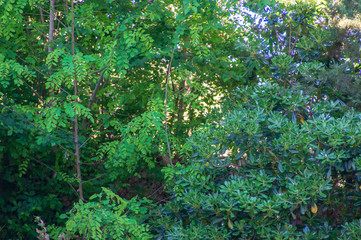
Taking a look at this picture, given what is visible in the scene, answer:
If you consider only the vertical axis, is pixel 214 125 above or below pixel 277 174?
above

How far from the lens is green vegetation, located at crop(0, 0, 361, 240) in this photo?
3178mm

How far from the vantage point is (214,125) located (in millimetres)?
3869

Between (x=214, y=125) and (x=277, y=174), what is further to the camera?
(x=214, y=125)

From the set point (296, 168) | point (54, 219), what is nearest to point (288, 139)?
point (296, 168)

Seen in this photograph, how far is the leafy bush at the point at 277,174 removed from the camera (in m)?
3.05

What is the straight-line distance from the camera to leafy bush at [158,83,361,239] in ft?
10.0

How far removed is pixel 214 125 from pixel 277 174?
878mm

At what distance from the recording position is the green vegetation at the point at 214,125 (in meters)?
3.18

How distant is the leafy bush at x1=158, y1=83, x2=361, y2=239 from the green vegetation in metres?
0.01

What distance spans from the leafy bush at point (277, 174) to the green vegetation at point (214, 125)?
13 millimetres

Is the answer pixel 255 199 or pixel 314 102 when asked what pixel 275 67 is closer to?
pixel 314 102

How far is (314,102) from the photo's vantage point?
4.02 meters

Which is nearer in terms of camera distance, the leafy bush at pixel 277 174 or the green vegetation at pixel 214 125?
the leafy bush at pixel 277 174

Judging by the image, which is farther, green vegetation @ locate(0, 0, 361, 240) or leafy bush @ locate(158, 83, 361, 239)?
green vegetation @ locate(0, 0, 361, 240)
